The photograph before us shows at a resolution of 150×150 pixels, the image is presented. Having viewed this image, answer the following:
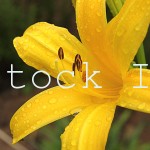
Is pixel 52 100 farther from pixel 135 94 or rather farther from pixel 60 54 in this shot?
pixel 135 94

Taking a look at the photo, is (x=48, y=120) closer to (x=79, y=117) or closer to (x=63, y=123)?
(x=79, y=117)

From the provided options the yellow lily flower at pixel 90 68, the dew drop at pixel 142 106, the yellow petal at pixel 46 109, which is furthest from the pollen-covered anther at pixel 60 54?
the dew drop at pixel 142 106

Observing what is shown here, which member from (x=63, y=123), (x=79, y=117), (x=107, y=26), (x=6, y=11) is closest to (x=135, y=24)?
(x=107, y=26)

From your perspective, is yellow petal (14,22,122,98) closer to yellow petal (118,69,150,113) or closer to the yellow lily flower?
Answer: the yellow lily flower

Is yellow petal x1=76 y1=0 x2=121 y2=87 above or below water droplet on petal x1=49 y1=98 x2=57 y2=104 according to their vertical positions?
above

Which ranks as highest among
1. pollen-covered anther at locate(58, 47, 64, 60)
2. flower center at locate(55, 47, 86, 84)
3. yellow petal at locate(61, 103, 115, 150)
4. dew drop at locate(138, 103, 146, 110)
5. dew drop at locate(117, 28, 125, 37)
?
dew drop at locate(117, 28, 125, 37)

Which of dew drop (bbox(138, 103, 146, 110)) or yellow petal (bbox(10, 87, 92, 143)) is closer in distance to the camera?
dew drop (bbox(138, 103, 146, 110))

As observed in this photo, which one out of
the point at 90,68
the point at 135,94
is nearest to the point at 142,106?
the point at 135,94

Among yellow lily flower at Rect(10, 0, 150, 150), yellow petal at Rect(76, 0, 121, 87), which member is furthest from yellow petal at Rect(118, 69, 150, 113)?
yellow petal at Rect(76, 0, 121, 87)
